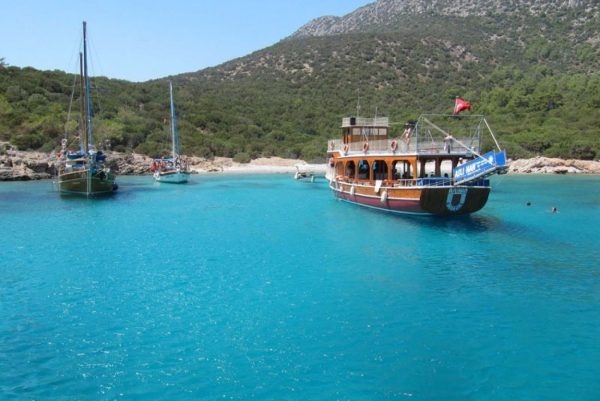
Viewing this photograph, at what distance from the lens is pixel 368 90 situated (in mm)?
111500

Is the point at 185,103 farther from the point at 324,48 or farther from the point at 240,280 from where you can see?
the point at 240,280

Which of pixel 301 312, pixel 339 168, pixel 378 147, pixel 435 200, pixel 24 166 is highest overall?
pixel 378 147

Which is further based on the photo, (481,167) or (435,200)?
(435,200)

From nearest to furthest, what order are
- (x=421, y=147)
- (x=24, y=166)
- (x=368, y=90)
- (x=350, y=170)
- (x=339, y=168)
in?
(x=421, y=147) → (x=350, y=170) → (x=339, y=168) → (x=24, y=166) → (x=368, y=90)

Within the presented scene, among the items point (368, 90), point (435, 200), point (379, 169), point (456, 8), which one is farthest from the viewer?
point (456, 8)

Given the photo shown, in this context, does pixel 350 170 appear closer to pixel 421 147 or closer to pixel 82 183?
pixel 421 147

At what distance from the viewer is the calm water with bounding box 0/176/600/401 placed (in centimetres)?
978

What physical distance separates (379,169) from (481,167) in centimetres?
1155

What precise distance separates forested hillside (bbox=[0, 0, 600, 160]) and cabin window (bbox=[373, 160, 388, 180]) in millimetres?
39667

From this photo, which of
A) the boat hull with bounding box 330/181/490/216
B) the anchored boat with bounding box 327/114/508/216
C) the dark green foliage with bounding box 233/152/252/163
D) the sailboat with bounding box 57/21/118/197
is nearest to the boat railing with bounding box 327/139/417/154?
the anchored boat with bounding box 327/114/508/216

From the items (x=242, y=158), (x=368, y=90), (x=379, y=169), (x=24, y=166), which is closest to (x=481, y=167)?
(x=379, y=169)

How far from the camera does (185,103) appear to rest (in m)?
100

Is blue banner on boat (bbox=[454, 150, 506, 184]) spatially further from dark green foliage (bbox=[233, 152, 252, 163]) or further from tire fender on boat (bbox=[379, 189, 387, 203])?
dark green foliage (bbox=[233, 152, 252, 163])

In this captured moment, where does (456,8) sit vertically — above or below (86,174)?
above
